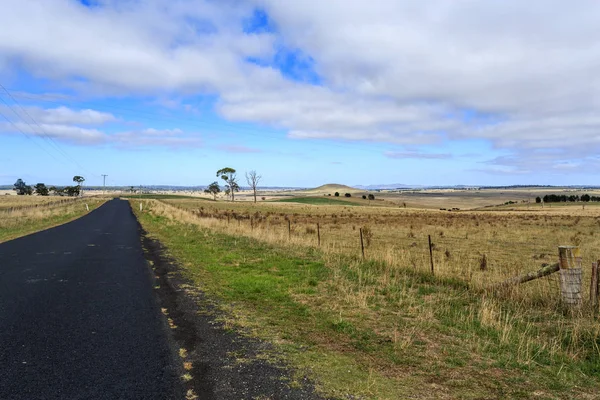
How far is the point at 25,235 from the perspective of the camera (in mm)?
23016

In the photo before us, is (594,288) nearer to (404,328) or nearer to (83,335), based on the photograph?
(404,328)

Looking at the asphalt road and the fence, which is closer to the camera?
the asphalt road

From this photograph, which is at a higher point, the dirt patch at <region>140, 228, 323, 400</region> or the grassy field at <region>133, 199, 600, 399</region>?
the dirt patch at <region>140, 228, 323, 400</region>

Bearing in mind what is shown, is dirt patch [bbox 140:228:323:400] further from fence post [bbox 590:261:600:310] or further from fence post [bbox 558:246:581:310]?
fence post [bbox 590:261:600:310]

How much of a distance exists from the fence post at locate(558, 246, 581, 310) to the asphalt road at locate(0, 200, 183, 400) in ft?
24.8

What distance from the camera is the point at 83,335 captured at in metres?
6.62

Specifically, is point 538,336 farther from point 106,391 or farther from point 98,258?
point 98,258

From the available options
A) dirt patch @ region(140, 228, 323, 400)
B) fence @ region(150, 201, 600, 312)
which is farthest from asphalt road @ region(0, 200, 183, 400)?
fence @ region(150, 201, 600, 312)

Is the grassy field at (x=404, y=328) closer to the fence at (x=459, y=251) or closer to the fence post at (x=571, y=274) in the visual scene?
the fence post at (x=571, y=274)

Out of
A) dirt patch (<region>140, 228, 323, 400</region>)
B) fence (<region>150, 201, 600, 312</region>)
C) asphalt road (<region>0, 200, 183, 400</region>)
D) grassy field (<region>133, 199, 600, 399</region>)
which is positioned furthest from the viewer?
fence (<region>150, 201, 600, 312</region>)

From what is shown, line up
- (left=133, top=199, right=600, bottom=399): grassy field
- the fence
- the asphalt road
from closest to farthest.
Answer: the asphalt road → (left=133, top=199, right=600, bottom=399): grassy field → the fence

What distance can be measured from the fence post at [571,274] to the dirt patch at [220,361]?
239 inches

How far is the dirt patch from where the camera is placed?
15.5 ft

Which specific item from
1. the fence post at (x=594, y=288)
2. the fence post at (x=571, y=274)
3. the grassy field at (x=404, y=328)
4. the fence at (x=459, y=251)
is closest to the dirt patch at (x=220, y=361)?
the grassy field at (x=404, y=328)
